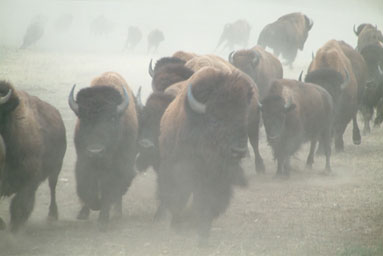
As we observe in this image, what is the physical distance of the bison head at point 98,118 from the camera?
500 centimetres

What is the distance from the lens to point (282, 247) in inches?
179

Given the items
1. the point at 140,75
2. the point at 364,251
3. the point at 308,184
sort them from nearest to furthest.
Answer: the point at 364,251
the point at 308,184
the point at 140,75

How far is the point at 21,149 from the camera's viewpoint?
4.92 meters

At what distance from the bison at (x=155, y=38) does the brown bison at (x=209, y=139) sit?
5325 millimetres

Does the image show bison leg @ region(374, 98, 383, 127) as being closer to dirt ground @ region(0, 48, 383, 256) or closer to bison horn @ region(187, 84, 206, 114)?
dirt ground @ region(0, 48, 383, 256)

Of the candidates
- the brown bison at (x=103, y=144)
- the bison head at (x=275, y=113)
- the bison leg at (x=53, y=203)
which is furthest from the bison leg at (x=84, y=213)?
the bison head at (x=275, y=113)

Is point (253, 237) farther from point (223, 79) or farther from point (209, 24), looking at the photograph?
point (209, 24)

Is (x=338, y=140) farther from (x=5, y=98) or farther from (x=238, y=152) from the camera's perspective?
(x=5, y=98)

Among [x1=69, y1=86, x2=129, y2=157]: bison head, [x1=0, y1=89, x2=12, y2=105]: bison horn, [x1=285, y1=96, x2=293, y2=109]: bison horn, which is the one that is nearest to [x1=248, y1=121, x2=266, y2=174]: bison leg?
[x1=285, y1=96, x2=293, y2=109]: bison horn

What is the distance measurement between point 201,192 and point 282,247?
2.59 feet

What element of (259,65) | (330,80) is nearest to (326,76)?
(330,80)

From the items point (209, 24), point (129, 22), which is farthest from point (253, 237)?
point (209, 24)

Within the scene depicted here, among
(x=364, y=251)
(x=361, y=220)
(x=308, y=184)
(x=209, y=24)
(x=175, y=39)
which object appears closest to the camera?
(x=364, y=251)

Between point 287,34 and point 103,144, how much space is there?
8.19m
